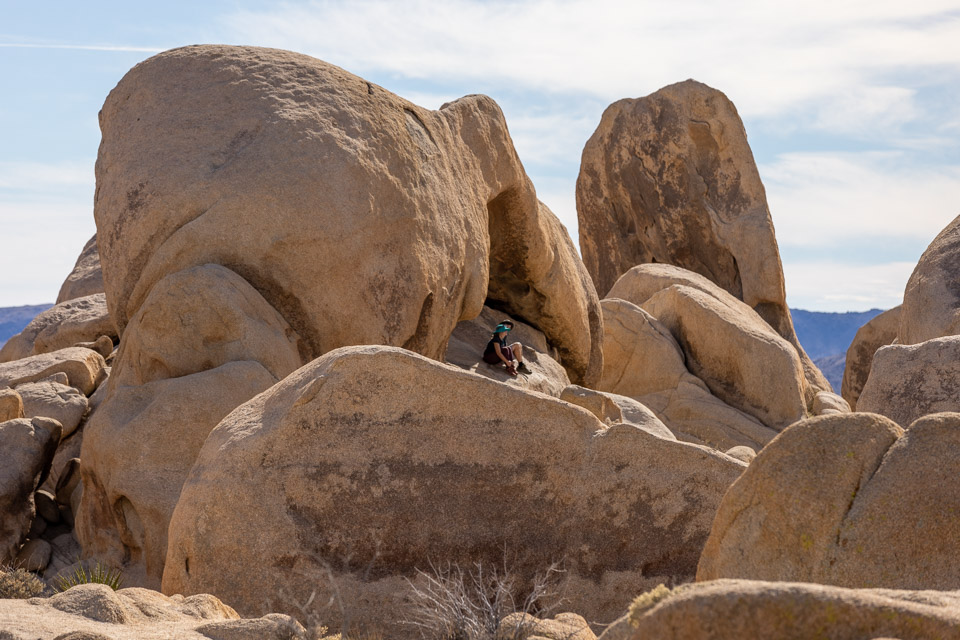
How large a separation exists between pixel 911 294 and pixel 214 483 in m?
10.0

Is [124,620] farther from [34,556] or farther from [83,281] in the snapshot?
[83,281]

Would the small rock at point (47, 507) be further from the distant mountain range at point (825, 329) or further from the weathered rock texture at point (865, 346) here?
the distant mountain range at point (825, 329)

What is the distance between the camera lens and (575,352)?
43.1 ft

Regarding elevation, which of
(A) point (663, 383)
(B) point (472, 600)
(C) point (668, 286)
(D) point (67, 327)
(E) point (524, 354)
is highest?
(C) point (668, 286)

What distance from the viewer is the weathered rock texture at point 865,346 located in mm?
19516

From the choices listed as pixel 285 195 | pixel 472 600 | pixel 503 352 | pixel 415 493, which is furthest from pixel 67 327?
pixel 472 600

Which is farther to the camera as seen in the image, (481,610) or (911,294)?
(911,294)

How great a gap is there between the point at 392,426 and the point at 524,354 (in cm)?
698

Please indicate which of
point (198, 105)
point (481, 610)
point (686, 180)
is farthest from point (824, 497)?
point (686, 180)

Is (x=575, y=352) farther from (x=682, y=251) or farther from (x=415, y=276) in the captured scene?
(x=682, y=251)

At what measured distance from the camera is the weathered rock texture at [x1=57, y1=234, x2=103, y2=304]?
15648 mm

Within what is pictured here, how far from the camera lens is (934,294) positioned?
40.7ft

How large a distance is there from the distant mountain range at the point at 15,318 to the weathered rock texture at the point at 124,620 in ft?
219

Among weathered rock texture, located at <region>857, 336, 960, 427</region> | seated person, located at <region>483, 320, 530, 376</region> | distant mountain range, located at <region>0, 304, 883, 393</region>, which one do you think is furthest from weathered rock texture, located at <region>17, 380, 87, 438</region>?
distant mountain range, located at <region>0, 304, 883, 393</region>
